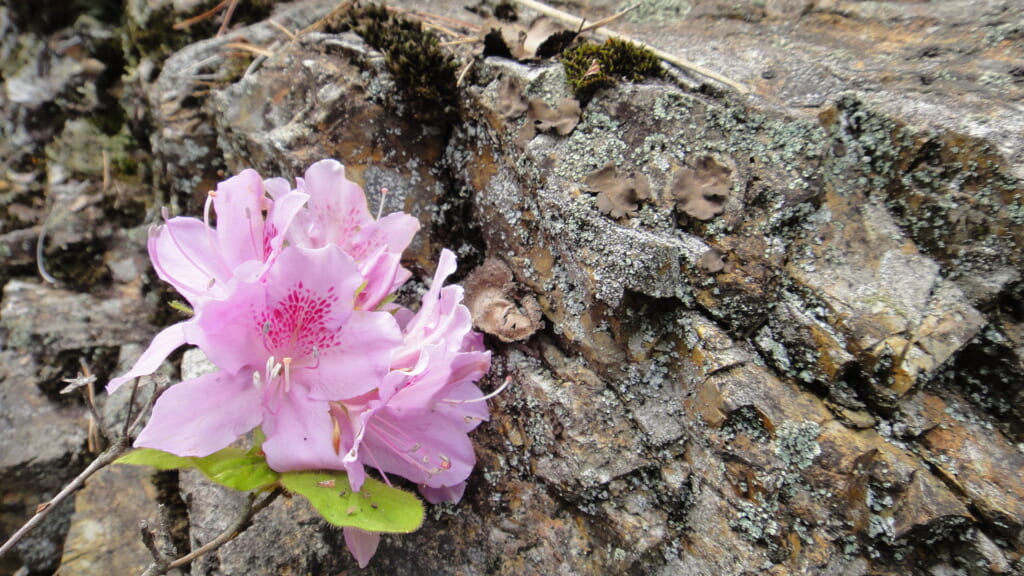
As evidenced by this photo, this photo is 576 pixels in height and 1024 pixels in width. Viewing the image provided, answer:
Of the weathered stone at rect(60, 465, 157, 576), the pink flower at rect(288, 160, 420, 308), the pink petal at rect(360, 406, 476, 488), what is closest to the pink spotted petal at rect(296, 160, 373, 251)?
the pink flower at rect(288, 160, 420, 308)

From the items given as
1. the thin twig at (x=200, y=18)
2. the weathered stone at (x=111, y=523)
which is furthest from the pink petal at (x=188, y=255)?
the thin twig at (x=200, y=18)

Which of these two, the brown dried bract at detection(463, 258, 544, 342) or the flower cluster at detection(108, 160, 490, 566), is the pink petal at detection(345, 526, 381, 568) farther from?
the brown dried bract at detection(463, 258, 544, 342)

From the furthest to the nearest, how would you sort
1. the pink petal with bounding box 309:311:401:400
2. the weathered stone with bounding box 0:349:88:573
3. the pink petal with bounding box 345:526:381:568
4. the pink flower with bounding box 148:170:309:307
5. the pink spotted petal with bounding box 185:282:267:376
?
the weathered stone with bounding box 0:349:88:573
the pink petal with bounding box 345:526:381:568
the pink flower with bounding box 148:170:309:307
the pink petal with bounding box 309:311:401:400
the pink spotted petal with bounding box 185:282:267:376

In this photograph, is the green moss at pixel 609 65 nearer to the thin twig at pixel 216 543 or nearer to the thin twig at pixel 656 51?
the thin twig at pixel 656 51

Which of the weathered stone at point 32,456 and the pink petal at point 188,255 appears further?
the weathered stone at point 32,456

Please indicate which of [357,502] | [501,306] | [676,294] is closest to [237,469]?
[357,502]

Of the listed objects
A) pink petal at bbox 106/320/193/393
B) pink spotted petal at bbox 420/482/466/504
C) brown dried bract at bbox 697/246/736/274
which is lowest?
pink spotted petal at bbox 420/482/466/504

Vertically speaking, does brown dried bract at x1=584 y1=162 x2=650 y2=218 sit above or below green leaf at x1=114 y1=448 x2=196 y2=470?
above

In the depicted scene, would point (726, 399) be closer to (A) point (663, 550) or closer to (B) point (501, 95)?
(A) point (663, 550)
